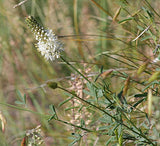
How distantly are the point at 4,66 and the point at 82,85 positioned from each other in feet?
4.85

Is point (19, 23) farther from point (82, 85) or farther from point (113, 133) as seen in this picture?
point (113, 133)

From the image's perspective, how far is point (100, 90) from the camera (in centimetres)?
103

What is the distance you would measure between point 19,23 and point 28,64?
0.40m

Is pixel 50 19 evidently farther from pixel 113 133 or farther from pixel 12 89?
pixel 113 133

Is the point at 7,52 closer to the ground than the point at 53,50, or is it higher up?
higher up

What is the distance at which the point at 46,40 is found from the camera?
3.35 ft

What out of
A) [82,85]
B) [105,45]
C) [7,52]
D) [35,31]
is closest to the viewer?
[35,31]

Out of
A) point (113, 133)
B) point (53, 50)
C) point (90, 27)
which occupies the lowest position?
point (113, 133)

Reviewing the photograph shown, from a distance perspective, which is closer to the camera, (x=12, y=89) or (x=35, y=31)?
(x=35, y=31)

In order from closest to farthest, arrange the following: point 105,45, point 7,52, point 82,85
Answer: point 82,85 < point 105,45 < point 7,52

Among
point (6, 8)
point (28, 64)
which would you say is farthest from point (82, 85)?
point (6, 8)

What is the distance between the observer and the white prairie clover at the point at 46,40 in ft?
3.30

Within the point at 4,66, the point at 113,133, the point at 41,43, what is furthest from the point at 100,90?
the point at 4,66

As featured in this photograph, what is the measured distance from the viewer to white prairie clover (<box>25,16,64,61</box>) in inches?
39.6
